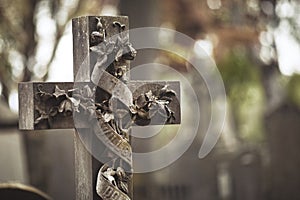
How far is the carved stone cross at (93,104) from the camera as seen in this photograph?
3.20 m

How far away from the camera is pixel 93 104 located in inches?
127

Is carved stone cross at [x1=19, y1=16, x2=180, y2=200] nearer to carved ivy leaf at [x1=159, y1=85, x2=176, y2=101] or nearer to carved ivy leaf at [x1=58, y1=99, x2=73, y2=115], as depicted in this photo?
carved ivy leaf at [x1=58, y1=99, x2=73, y2=115]

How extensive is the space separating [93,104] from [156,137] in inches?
262

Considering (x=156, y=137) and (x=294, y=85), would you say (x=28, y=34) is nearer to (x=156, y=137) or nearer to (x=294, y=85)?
(x=156, y=137)

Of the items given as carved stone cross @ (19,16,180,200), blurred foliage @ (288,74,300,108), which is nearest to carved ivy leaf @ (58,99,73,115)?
carved stone cross @ (19,16,180,200)

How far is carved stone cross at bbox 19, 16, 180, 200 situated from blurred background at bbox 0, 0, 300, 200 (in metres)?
2.75

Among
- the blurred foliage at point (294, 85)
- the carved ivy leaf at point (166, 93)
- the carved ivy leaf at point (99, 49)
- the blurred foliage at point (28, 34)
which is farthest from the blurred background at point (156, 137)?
the carved ivy leaf at point (99, 49)

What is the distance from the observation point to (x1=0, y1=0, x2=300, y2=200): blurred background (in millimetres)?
8023

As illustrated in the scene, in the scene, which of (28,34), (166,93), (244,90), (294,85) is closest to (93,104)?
(166,93)

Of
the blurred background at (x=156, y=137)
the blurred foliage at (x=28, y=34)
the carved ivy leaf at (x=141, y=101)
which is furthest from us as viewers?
the blurred foliage at (x=28, y=34)

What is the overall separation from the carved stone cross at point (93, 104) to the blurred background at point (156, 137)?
2.75 m

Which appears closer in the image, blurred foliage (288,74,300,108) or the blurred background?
the blurred background

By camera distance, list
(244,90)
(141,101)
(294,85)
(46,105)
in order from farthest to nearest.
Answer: (294,85) < (244,90) < (141,101) < (46,105)

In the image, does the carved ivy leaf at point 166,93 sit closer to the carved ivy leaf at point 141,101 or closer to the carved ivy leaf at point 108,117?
the carved ivy leaf at point 141,101
